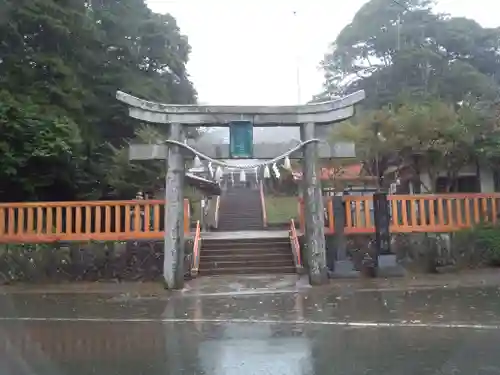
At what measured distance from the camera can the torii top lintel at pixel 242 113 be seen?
1295cm

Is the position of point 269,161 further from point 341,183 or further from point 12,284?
point 341,183

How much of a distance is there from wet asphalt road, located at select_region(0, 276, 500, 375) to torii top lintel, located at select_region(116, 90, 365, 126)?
4289 millimetres

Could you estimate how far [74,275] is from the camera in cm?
1453

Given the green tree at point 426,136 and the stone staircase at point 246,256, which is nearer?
the stone staircase at point 246,256

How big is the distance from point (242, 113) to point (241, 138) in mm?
639

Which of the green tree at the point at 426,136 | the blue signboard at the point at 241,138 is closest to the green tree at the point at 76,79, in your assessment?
the blue signboard at the point at 241,138

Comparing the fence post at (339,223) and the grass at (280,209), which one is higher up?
the grass at (280,209)

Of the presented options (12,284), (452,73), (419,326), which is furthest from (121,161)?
(452,73)

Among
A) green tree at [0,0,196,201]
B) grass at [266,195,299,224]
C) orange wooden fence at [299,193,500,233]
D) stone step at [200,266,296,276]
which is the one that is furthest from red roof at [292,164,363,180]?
green tree at [0,0,196,201]

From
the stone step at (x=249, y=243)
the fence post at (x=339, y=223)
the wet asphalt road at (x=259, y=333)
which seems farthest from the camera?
the stone step at (x=249, y=243)

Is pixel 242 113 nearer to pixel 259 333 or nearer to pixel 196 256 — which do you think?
pixel 196 256

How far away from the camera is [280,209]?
3244 cm

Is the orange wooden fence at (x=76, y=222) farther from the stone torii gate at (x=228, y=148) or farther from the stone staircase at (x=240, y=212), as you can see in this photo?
the stone staircase at (x=240, y=212)

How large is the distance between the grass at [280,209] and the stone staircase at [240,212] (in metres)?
0.70
